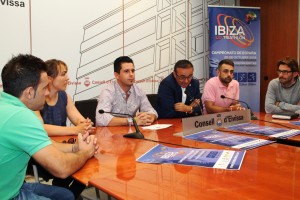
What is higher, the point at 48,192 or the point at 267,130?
the point at 267,130

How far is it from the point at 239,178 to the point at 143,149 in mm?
728

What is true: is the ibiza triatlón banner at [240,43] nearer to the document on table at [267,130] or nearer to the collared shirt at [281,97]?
the collared shirt at [281,97]

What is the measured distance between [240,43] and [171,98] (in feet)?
7.89

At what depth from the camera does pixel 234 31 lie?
5387 millimetres

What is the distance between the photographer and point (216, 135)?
234cm

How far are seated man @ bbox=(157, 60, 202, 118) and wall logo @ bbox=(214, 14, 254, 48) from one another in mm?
1814

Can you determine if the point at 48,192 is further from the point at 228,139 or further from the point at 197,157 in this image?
the point at 228,139

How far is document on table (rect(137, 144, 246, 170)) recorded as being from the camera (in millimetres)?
1629

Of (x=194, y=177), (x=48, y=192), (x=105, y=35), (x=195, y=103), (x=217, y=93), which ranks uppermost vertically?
(x=105, y=35)

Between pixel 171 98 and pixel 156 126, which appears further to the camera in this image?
pixel 171 98

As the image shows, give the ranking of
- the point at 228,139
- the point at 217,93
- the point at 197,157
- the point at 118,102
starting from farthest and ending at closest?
A: 1. the point at 217,93
2. the point at 118,102
3. the point at 228,139
4. the point at 197,157

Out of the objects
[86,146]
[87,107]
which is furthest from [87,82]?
[86,146]

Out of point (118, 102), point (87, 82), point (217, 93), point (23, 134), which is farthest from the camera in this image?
point (87, 82)

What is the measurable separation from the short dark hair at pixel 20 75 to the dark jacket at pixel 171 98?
Result: 2043mm
